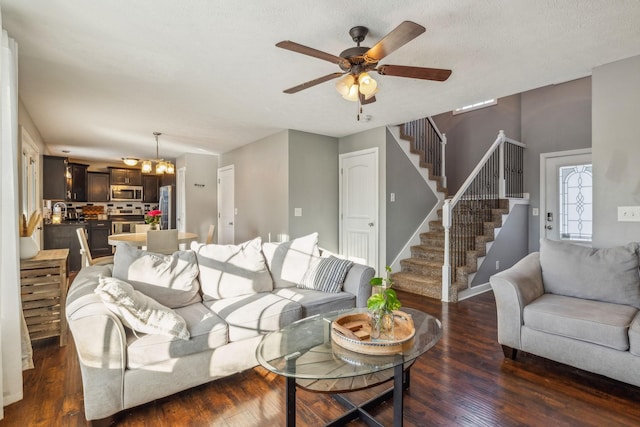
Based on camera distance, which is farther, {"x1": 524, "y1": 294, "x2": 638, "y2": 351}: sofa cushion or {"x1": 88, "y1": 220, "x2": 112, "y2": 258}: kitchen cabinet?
{"x1": 88, "y1": 220, "x2": 112, "y2": 258}: kitchen cabinet

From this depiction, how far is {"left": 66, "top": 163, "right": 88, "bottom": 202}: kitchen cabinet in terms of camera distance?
7.36 metres

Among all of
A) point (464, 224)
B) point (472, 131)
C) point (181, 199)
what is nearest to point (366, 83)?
point (464, 224)

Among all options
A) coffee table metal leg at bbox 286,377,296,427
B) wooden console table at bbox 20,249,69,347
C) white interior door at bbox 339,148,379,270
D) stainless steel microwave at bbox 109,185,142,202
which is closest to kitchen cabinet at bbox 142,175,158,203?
stainless steel microwave at bbox 109,185,142,202

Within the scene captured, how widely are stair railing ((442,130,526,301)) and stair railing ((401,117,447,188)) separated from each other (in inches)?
34.9

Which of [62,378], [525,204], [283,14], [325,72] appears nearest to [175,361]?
[62,378]

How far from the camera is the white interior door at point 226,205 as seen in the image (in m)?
6.65

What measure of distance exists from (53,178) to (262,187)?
3796 mm

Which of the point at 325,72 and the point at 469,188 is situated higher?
the point at 325,72

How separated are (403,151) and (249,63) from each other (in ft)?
9.95

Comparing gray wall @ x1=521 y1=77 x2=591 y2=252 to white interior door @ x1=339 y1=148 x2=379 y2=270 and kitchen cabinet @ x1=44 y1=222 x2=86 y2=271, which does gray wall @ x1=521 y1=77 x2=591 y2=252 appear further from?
kitchen cabinet @ x1=44 y1=222 x2=86 y2=271

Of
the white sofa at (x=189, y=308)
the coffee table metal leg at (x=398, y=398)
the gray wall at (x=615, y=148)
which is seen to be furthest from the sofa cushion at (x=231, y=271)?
the gray wall at (x=615, y=148)

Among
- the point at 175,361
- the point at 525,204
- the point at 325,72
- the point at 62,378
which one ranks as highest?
the point at 325,72

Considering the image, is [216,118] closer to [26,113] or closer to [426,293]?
[26,113]

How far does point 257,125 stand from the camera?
4.71 meters
